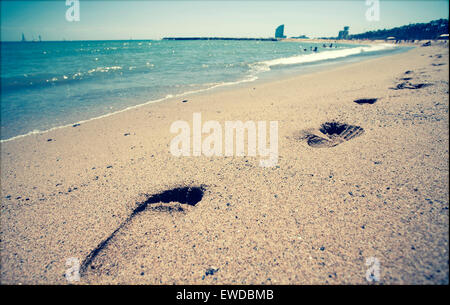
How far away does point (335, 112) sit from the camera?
4.71 meters

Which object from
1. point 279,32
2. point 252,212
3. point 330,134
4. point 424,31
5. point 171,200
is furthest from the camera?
point 279,32

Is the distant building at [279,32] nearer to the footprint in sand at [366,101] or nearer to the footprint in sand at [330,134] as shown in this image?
the footprint in sand at [366,101]

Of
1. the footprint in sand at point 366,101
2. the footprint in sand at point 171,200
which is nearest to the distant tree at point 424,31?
the footprint in sand at point 366,101

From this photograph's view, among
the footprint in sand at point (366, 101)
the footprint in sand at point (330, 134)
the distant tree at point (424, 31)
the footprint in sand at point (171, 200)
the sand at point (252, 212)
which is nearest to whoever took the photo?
the sand at point (252, 212)

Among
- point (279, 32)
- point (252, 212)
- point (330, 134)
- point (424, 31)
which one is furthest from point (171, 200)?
point (279, 32)

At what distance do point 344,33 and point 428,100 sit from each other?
122 m

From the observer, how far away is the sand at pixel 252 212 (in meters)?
1.87

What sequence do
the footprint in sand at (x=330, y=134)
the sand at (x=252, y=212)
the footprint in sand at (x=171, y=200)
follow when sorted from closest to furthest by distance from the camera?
the sand at (x=252, y=212), the footprint in sand at (x=171, y=200), the footprint in sand at (x=330, y=134)

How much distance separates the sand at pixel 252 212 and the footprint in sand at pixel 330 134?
0.08 meters

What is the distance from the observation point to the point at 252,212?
2447 mm

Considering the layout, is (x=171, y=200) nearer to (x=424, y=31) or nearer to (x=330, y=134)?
(x=330, y=134)

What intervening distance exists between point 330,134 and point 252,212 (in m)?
2.68
